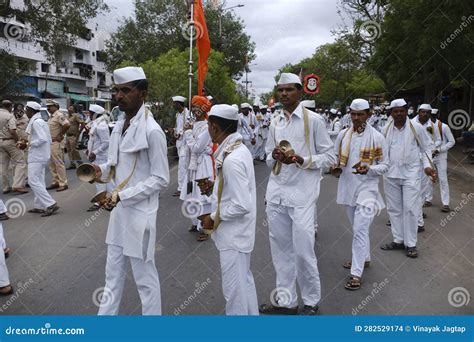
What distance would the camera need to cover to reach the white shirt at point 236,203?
125 inches

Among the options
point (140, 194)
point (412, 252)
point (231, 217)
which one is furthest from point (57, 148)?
point (231, 217)

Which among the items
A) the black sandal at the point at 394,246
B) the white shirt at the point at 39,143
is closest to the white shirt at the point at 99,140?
the white shirt at the point at 39,143

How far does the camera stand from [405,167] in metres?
6.00

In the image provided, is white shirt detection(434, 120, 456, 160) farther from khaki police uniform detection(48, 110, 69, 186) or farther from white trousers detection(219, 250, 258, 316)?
khaki police uniform detection(48, 110, 69, 186)

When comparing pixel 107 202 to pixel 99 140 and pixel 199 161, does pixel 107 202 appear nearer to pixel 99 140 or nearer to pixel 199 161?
pixel 199 161

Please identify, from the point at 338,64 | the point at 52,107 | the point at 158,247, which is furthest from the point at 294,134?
the point at 338,64

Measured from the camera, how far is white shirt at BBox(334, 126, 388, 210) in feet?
16.8

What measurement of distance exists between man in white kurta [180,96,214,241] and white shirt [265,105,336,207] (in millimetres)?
2622

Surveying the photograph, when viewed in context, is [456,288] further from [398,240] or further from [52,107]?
[52,107]

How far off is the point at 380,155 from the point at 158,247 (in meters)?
3.05

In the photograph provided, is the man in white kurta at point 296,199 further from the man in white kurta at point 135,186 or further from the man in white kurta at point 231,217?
the man in white kurta at point 135,186

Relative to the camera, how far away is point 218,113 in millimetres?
3291

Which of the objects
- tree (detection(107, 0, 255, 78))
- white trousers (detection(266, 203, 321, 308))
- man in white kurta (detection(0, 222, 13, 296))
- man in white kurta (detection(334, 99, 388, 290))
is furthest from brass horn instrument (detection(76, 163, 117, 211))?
tree (detection(107, 0, 255, 78))

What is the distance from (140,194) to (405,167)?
394 centimetres
